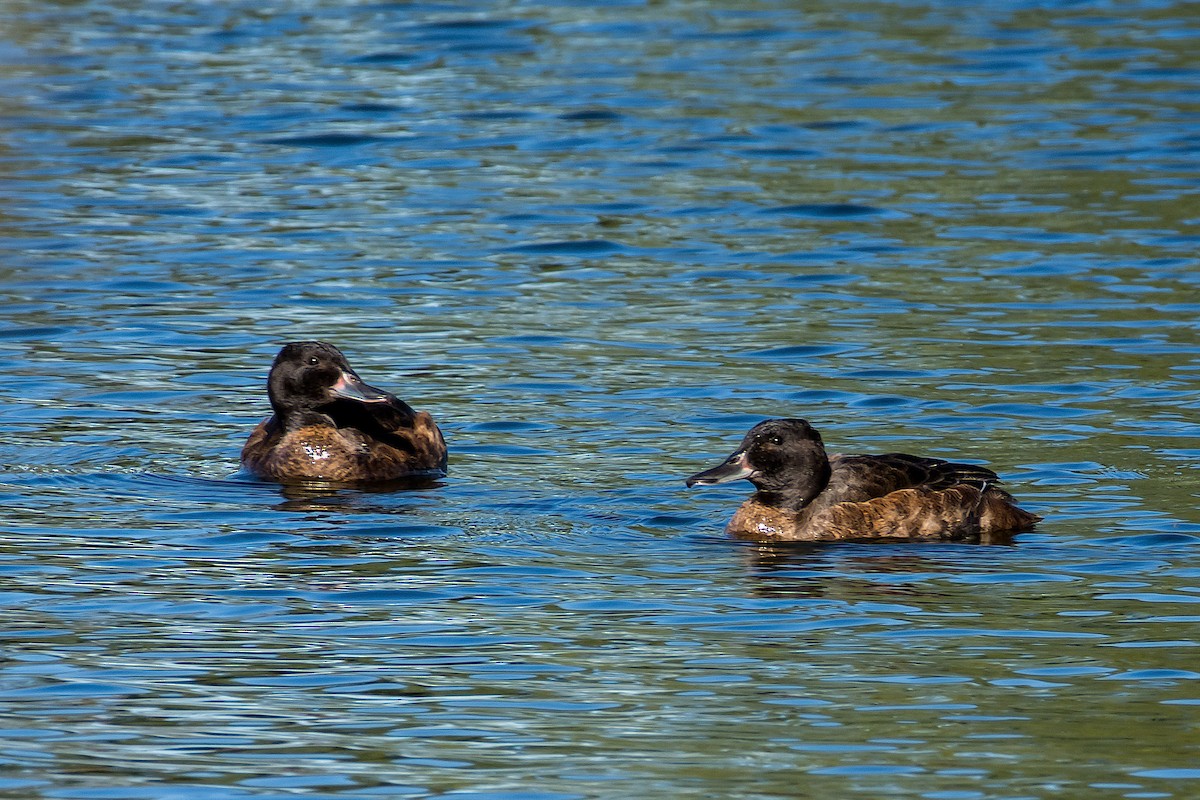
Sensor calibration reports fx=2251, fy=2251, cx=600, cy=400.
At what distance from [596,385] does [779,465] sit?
3.45 metres

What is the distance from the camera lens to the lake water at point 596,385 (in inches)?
328

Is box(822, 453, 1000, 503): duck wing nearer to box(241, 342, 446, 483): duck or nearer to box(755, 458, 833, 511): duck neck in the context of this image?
box(755, 458, 833, 511): duck neck

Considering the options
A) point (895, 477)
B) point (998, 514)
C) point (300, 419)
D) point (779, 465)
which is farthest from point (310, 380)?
point (998, 514)

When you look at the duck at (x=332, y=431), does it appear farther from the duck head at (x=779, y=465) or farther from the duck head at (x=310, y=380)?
the duck head at (x=779, y=465)

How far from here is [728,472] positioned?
11.6 metres

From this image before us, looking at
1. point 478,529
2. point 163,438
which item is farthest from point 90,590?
point 163,438

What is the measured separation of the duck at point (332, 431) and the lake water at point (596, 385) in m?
0.30

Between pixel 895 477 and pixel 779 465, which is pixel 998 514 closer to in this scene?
pixel 895 477

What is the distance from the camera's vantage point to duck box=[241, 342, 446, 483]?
1298cm

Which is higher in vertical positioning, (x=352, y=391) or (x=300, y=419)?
(x=352, y=391)

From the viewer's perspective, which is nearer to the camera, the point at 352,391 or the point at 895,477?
the point at 895,477

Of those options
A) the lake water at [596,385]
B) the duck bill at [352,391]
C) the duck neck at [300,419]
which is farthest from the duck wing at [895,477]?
the duck neck at [300,419]

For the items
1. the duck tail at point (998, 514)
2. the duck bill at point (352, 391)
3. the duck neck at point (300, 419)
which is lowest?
the duck tail at point (998, 514)

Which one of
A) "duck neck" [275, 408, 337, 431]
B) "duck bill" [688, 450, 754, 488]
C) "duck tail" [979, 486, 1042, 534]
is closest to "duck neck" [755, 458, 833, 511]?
"duck bill" [688, 450, 754, 488]
